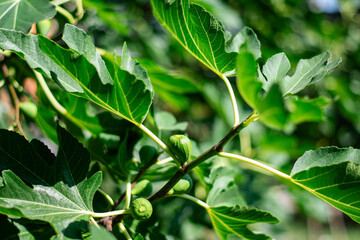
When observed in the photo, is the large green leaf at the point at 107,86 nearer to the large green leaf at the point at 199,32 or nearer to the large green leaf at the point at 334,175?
the large green leaf at the point at 199,32

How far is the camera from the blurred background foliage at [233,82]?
1.33 m

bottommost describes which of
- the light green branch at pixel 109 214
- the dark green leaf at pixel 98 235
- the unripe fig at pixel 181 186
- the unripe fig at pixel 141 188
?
the light green branch at pixel 109 214

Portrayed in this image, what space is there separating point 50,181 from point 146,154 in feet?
0.71

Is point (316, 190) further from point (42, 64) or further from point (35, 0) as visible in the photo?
point (35, 0)

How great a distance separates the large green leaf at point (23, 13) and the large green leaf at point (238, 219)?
0.52 metres

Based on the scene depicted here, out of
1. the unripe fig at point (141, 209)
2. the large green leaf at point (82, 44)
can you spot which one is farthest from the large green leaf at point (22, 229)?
the large green leaf at point (82, 44)

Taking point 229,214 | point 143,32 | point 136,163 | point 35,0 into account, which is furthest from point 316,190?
point 143,32

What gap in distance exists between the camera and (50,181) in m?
0.59

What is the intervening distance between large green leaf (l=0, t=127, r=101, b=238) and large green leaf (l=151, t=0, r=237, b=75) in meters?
0.28

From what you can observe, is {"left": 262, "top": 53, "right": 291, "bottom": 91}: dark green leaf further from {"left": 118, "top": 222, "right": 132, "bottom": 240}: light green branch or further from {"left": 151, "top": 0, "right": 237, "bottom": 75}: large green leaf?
{"left": 118, "top": 222, "right": 132, "bottom": 240}: light green branch

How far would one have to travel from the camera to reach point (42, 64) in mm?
573

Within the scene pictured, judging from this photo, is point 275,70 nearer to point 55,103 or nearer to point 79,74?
point 79,74

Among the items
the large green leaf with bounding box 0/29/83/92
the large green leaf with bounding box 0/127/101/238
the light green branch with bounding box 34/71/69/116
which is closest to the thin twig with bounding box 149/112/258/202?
the large green leaf with bounding box 0/127/101/238

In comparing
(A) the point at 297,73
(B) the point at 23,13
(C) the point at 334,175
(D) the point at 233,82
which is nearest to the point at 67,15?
(B) the point at 23,13
